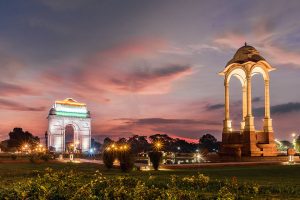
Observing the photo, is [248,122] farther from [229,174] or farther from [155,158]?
[229,174]

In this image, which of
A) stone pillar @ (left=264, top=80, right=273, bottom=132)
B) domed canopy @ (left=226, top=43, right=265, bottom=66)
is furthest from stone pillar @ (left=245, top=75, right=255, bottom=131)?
domed canopy @ (left=226, top=43, right=265, bottom=66)

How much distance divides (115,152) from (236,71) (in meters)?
21.4

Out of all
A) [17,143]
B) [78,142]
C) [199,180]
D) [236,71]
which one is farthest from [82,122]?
[199,180]

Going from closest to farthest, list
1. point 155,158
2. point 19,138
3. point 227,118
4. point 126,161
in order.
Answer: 1. point 126,161
2. point 155,158
3. point 227,118
4. point 19,138

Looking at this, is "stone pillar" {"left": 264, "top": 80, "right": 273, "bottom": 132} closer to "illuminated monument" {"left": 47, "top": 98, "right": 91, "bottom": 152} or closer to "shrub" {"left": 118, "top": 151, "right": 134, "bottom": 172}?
"shrub" {"left": 118, "top": 151, "right": 134, "bottom": 172}

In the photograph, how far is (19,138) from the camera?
434 feet

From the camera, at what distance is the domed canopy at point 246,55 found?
40625 mm

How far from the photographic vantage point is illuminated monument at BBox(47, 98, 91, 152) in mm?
101250

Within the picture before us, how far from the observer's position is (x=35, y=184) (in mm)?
10508

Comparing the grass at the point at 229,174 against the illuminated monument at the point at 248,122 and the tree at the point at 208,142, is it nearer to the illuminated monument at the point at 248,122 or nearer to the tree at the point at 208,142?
the illuminated monument at the point at 248,122

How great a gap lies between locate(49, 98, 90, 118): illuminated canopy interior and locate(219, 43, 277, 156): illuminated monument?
68.2 meters

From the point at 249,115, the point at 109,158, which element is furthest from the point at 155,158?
the point at 249,115

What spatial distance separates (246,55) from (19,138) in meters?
108

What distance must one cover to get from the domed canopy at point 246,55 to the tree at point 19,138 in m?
95.6
